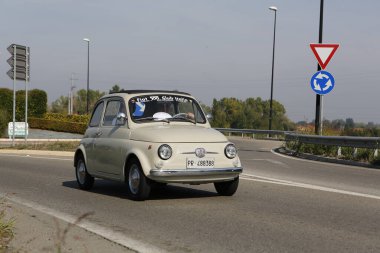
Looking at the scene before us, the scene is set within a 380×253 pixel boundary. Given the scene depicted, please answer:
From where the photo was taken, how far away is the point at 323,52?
18.7m

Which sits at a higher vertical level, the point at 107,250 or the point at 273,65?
the point at 273,65

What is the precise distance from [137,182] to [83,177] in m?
2.23

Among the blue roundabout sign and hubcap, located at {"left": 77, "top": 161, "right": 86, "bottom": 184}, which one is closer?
hubcap, located at {"left": 77, "top": 161, "right": 86, "bottom": 184}

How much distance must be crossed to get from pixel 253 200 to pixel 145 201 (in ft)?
5.48

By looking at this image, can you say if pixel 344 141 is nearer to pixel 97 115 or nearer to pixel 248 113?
pixel 97 115

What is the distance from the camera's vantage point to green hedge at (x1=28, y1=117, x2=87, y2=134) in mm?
46188

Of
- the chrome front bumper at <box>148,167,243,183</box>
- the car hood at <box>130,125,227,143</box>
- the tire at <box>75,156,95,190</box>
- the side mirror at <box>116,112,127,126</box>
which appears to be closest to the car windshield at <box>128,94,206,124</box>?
the side mirror at <box>116,112,127,126</box>

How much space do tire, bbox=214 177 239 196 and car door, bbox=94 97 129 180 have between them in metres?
1.62

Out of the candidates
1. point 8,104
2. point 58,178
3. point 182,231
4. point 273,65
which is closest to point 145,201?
point 182,231

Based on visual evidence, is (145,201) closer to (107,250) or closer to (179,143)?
(179,143)

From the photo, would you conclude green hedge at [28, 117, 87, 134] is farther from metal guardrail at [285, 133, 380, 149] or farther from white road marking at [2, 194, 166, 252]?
white road marking at [2, 194, 166, 252]

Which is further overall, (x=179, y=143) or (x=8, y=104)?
(x=8, y=104)

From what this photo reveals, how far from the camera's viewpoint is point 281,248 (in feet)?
17.6

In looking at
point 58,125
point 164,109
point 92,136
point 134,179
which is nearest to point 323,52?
point 164,109
